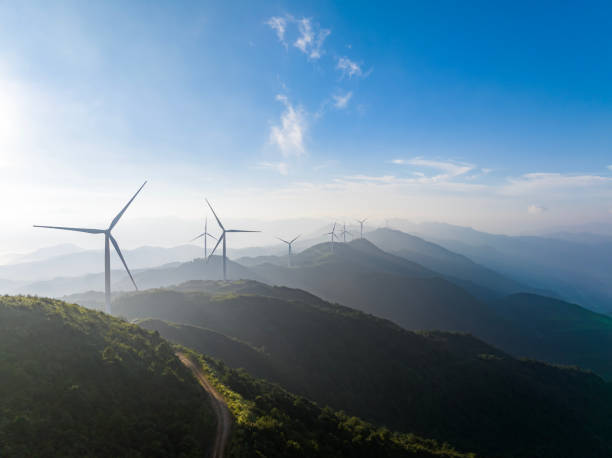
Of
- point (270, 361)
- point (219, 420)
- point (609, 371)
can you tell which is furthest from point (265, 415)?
point (609, 371)

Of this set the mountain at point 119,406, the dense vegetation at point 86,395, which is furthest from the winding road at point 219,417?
the dense vegetation at point 86,395

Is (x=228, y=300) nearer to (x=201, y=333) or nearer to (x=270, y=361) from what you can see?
(x=201, y=333)

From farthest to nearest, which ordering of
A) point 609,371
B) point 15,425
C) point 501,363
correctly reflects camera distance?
1. point 609,371
2. point 501,363
3. point 15,425

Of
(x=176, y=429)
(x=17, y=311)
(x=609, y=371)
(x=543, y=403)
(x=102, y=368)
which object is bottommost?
(x=609, y=371)

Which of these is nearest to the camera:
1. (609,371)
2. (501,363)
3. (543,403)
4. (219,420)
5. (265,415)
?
(219,420)

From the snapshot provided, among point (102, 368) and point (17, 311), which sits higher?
point (17, 311)

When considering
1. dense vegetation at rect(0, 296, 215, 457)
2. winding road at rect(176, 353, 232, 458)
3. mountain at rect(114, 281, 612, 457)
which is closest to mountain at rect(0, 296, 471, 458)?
dense vegetation at rect(0, 296, 215, 457)

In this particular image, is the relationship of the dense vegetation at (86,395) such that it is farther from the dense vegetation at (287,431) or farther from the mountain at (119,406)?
the dense vegetation at (287,431)

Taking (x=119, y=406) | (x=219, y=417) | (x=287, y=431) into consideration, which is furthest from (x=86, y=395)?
(x=287, y=431)
